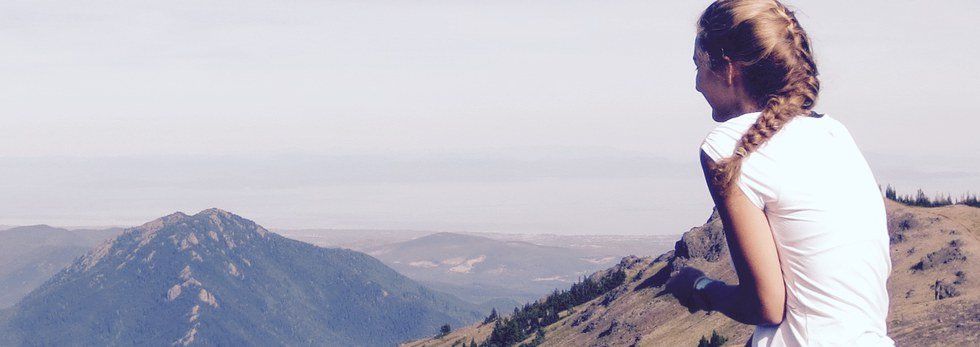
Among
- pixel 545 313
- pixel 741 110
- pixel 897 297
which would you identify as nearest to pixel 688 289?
pixel 741 110

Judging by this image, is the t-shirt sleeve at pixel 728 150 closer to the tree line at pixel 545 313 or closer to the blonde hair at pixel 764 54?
the blonde hair at pixel 764 54

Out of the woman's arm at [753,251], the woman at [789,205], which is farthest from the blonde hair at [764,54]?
the woman's arm at [753,251]

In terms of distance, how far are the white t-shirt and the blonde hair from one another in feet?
0.49

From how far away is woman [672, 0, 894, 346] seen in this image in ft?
19.7

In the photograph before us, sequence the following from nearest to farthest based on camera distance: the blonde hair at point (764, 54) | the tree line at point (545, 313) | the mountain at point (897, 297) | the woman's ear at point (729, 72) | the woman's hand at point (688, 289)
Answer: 1. the blonde hair at point (764, 54)
2. the woman's ear at point (729, 72)
3. the woman's hand at point (688, 289)
4. the mountain at point (897, 297)
5. the tree line at point (545, 313)

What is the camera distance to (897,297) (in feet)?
176

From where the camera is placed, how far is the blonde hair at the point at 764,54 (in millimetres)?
6250

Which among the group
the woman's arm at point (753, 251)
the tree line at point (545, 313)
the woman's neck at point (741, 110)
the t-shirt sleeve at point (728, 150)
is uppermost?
the woman's neck at point (741, 110)

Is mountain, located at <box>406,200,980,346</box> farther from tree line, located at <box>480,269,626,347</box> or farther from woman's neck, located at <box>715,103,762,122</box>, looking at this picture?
woman's neck, located at <box>715,103,762,122</box>

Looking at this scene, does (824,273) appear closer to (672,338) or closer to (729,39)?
(729,39)

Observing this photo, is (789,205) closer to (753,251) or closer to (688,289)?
(753,251)

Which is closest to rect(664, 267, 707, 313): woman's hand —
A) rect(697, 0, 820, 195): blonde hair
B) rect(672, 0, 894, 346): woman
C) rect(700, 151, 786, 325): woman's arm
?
rect(672, 0, 894, 346): woman

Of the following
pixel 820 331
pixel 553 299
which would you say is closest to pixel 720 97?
pixel 820 331

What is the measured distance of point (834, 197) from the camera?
6.06 metres
